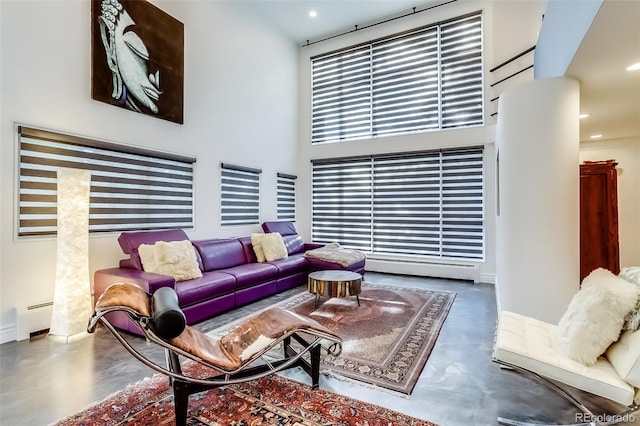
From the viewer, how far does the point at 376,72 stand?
22.1ft

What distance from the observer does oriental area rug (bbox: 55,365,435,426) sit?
185cm

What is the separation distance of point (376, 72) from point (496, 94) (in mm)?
2449

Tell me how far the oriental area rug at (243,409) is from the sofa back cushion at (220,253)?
2154 millimetres

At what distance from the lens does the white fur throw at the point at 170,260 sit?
3.48 m

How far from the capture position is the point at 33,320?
310cm

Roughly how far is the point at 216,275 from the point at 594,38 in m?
4.12

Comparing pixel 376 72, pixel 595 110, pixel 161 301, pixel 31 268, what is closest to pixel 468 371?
pixel 161 301

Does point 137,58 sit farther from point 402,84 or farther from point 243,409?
point 402,84

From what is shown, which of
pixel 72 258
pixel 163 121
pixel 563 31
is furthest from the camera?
pixel 163 121

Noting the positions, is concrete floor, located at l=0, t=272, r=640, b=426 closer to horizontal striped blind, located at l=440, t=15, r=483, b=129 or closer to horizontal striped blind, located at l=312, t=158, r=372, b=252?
horizontal striped blind, located at l=312, t=158, r=372, b=252

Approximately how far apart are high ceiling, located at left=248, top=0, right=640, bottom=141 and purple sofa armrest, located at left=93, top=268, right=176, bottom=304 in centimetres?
392

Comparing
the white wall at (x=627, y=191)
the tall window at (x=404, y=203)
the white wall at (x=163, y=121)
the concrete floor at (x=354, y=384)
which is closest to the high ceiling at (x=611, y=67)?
the white wall at (x=627, y=191)

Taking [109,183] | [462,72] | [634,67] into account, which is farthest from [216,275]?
[462,72]

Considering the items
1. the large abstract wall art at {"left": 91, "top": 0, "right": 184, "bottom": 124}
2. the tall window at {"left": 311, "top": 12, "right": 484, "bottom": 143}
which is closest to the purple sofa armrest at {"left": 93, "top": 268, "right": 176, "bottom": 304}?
the large abstract wall art at {"left": 91, "top": 0, "right": 184, "bottom": 124}
